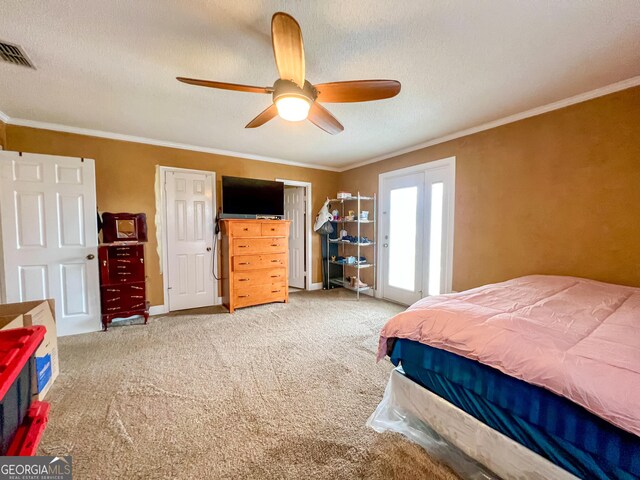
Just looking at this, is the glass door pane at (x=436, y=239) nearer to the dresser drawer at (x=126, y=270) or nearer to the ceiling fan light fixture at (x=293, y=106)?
the ceiling fan light fixture at (x=293, y=106)

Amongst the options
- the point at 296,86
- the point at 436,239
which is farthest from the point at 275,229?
the point at 296,86

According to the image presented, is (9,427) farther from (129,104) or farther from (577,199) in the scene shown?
(577,199)

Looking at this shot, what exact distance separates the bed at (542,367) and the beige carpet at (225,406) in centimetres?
46

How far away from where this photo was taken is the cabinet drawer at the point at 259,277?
3.66 m

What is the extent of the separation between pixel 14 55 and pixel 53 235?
5.86 feet

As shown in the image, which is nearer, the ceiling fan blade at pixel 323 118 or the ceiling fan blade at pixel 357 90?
the ceiling fan blade at pixel 357 90

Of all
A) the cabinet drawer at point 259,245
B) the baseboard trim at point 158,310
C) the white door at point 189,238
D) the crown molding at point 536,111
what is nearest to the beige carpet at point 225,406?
the baseboard trim at point 158,310

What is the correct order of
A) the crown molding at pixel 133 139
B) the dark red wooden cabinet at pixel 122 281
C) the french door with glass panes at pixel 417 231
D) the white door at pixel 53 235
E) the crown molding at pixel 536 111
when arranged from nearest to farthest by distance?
the crown molding at pixel 536 111, the white door at pixel 53 235, the crown molding at pixel 133 139, the dark red wooden cabinet at pixel 122 281, the french door with glass panes at pixel 417 231

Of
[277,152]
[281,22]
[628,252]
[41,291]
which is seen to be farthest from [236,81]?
[628,252]

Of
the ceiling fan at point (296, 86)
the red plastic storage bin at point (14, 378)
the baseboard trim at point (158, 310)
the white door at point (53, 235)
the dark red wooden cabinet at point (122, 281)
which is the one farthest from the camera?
the baseboard trim at point (158, 310)

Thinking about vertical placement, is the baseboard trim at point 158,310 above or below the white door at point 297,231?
below

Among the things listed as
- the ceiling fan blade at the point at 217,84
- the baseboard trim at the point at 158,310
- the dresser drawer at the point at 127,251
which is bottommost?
the baseboard trim at the point at 158,310

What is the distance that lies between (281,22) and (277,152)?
2994 mm

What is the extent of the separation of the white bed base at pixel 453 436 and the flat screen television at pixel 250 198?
10.3ft
